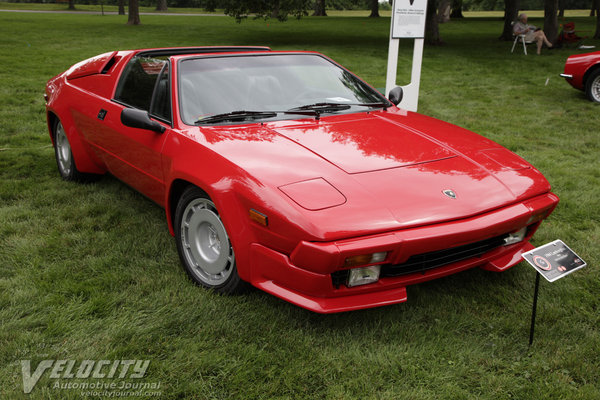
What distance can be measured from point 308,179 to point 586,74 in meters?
8.52

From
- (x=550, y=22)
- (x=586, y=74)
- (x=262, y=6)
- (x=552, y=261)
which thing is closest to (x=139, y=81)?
(x=552, y=261)

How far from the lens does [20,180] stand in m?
4.98

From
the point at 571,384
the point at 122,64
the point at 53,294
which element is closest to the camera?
the point at 571,384

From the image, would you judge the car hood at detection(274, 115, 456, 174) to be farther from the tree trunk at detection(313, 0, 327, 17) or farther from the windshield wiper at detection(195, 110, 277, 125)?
the tree trunk at detection(313, 0, 327, 17)

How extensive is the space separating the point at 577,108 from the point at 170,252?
7.94 meters

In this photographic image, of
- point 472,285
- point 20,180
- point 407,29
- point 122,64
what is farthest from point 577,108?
point 20,180

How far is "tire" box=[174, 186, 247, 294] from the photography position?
284 cm

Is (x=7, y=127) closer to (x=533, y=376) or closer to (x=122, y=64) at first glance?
(x=122, y=64)

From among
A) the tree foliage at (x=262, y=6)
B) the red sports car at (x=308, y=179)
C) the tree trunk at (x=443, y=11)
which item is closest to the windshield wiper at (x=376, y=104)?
the red sports car at (x=308, y=179)

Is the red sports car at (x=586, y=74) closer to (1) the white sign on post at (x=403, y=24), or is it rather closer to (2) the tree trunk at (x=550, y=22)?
(1) the white sign on post at (x=403, y=24)

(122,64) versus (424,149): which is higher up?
(122,64)

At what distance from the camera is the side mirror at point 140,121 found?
3.24 m

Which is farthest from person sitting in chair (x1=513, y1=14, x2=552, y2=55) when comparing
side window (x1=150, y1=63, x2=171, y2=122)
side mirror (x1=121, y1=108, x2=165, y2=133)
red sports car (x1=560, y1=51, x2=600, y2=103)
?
side mirror (x1=121, y1=108, x2=165, y2=133)

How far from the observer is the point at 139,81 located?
394 centimetres
